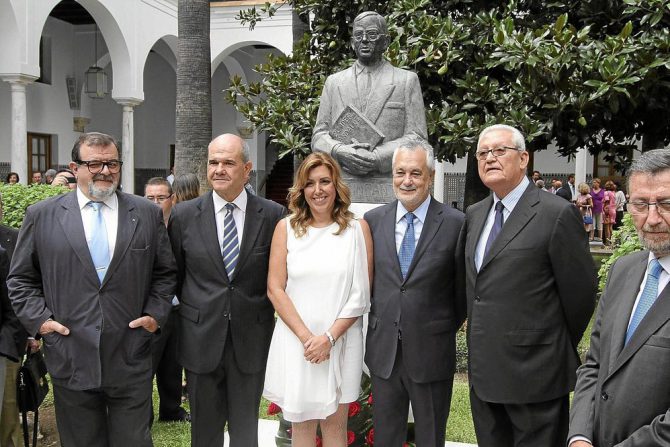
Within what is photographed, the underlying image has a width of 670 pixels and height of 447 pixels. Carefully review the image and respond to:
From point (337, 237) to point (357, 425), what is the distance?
1.47 m

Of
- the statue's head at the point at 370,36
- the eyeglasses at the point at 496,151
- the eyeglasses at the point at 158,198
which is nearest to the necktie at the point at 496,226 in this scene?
the eyeglasses at the point at 496,151

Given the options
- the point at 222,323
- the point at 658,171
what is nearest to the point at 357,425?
the point at 222,323

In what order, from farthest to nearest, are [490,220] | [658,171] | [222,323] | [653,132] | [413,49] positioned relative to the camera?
[653,132], [413,49], [222,323], [490,220], [658,171]

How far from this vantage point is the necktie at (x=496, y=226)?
3.35 metres

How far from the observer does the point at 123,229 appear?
360 centimetres

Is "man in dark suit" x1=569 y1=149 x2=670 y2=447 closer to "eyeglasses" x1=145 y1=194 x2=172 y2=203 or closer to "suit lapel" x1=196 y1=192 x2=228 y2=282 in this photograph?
"suit lapel" x1=196 y1=192 x2=228 y2=282

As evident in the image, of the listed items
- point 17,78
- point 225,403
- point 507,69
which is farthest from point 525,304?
point 17,78

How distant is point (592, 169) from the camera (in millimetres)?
23594

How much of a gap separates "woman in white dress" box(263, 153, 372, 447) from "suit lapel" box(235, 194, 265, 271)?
16cm

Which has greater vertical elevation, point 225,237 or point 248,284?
point 225,237

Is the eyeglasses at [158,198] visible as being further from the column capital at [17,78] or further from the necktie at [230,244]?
the column capital at [17,78]

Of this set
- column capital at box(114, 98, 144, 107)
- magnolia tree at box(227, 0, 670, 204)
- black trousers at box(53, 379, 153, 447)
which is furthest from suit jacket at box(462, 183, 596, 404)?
column capital at box(114, 98, 144, 107)

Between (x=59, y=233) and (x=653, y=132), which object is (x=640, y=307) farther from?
(x=653, y=132)

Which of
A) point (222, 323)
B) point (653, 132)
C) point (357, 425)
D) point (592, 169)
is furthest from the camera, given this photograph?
point (592, 169)
